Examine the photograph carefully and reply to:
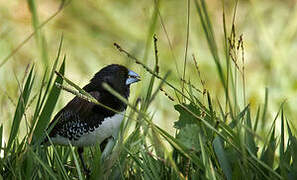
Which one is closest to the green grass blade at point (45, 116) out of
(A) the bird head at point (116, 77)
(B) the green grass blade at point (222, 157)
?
(B) the green grass blade at point (222, 157)

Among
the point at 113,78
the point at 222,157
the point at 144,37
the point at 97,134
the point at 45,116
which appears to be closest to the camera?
the point at 222,157

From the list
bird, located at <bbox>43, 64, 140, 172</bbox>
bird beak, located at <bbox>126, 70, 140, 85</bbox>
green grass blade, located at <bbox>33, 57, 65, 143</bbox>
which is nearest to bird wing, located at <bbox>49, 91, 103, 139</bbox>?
bird, located at <bbox>43, 64, 140, 172</bbox>

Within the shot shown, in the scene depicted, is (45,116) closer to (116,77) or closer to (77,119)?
(77,119)

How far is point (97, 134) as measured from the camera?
8.39 ft

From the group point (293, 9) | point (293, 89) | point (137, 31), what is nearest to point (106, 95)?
point (293, 89)

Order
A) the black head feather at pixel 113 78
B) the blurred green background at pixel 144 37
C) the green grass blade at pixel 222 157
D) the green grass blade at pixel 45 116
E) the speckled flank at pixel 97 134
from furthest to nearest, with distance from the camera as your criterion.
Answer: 1. the blurred green background at pixel 144 37
2. the black head feather at pixel 113 78
3. the speckled flank at pixel 97 134
4. the green grass blade at pixel 45 116
5. the green grass blade at pixel 222 157

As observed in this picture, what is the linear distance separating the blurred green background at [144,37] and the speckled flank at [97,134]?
5.34 ft

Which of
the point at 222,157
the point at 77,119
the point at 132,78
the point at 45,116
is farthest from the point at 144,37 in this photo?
the point at 222,157

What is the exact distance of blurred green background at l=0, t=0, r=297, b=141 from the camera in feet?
14.9

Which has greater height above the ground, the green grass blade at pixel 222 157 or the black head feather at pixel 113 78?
the black head feather at pixel 113 78

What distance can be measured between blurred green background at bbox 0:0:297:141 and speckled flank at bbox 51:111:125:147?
5.34ft

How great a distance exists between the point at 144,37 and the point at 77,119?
2666 mm

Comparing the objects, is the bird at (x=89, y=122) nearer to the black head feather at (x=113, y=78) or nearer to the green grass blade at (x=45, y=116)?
the black head feather at (x=113, y=78)

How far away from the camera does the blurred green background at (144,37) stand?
454cm
